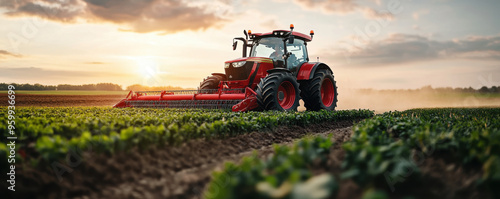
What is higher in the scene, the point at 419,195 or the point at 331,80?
the point at 331,80

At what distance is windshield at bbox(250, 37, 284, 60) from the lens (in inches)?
486

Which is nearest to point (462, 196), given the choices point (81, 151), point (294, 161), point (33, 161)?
point (294, 161)

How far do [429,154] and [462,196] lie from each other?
122 cm

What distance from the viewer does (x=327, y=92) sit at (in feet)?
47.4

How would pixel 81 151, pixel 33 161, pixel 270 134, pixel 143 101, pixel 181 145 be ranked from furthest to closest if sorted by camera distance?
pixel 143 101
pixel 270 134
pixel 181 145
pixel 81 151
pixel 33 161

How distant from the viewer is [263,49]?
12.5 m

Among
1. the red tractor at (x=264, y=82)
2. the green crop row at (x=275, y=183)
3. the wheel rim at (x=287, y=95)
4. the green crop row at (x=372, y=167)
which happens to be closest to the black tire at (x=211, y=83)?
the red tractor at (x=264, y=82)

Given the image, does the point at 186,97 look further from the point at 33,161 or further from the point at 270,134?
the point at 33,161

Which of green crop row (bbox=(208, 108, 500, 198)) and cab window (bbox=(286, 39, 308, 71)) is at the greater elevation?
cab window (bbox=(286, 39, 308, 71))

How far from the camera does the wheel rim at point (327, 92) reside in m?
14.3

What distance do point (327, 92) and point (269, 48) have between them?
358 cm

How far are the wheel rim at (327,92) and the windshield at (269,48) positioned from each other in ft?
9.99

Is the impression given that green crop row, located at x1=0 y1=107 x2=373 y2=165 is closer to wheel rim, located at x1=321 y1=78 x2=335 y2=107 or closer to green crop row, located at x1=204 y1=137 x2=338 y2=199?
green crop row, located at x1=204 y1=137 x2=338 y2=199

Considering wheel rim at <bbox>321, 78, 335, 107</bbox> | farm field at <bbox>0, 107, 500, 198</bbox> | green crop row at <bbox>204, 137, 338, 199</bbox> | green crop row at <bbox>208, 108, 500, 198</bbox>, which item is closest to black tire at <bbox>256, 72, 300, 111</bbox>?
wheel rim at <bbox>321, 78, 335, 107</bbox>
